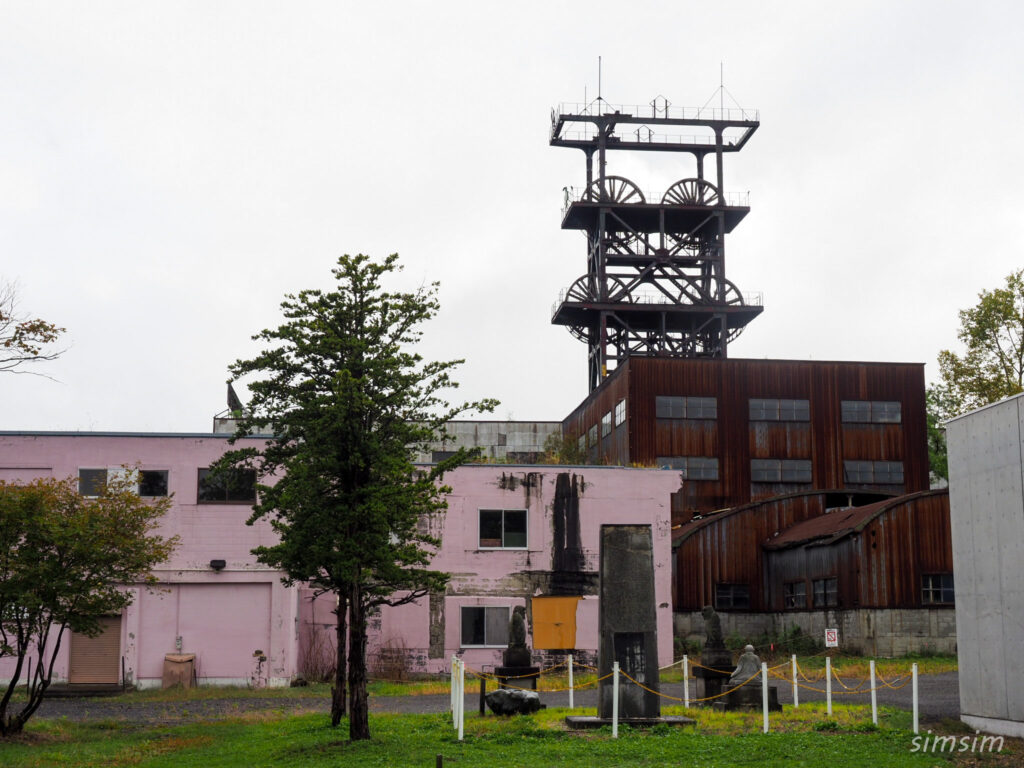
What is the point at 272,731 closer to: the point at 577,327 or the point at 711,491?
the point at 711,491

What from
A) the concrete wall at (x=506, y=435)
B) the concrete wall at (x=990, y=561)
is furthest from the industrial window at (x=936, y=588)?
the concrete wall at (x=506, y=435)

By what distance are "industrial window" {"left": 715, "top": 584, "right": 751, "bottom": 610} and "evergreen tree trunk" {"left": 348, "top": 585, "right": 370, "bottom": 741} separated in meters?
27.3

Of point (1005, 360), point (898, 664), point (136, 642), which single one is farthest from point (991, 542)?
point (1005, 360)

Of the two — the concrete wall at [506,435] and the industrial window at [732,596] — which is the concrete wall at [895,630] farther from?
the concrete wall at [506,435]

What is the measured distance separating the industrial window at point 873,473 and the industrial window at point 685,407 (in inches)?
289

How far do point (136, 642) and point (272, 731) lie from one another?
40.5 feet

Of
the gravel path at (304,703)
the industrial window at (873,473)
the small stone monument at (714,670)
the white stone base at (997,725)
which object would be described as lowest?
the gravel path at (304,703)

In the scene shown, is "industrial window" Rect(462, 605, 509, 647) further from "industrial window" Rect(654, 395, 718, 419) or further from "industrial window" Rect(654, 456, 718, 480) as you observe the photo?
"industrial window" Rect(654, 395, 718, 419)

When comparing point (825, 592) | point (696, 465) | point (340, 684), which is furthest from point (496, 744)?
point (696, 465)

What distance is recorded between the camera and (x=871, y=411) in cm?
5988

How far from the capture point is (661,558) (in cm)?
3797

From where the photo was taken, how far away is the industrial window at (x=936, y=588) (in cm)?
3944

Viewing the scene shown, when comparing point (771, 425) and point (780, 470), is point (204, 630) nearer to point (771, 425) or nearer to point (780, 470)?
point (780, 470)

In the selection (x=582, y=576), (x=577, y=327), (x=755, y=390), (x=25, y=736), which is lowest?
(x=25, y=736)
